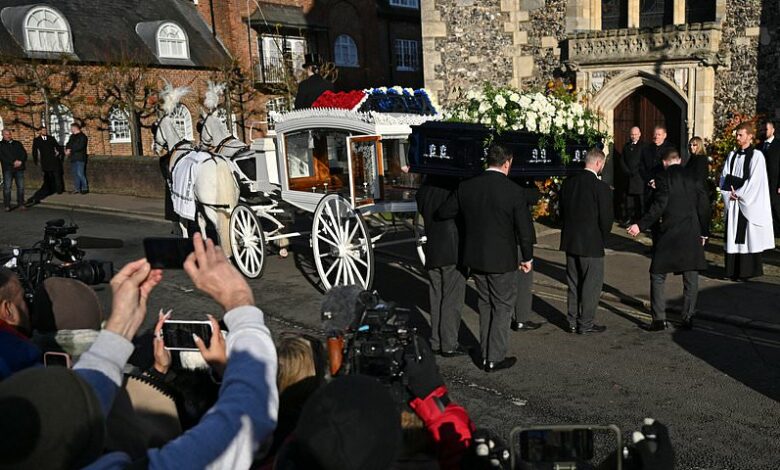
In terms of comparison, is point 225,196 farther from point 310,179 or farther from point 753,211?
point 753,211

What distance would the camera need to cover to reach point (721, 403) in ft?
18.1

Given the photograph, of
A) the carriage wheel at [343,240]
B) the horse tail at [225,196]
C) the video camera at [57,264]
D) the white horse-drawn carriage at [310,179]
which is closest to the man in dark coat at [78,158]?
the white horse-drawn carriage at [310,179]

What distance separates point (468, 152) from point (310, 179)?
3677 mm

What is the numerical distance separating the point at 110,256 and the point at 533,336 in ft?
23.5

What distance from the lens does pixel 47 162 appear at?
63.6 feet

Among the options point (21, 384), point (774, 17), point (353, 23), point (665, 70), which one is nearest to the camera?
point (21, 384)

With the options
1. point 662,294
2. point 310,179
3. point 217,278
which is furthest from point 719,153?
point 217,278

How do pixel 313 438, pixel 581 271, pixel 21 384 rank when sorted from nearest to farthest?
pixel 21 384 < pixel 313 438 < pixel 581 271

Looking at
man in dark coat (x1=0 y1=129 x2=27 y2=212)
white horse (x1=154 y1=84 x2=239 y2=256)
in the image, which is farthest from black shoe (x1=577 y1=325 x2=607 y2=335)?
man in dark coat (x1=0 y1=129 x2=27 y2=212)

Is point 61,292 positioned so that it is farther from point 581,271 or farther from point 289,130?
point 289,130

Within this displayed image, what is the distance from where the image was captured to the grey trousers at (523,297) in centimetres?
745

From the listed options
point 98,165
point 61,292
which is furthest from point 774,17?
point 98,165

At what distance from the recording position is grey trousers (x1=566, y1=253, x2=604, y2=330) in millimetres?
7195

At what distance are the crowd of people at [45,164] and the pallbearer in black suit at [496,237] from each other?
14.3 m
